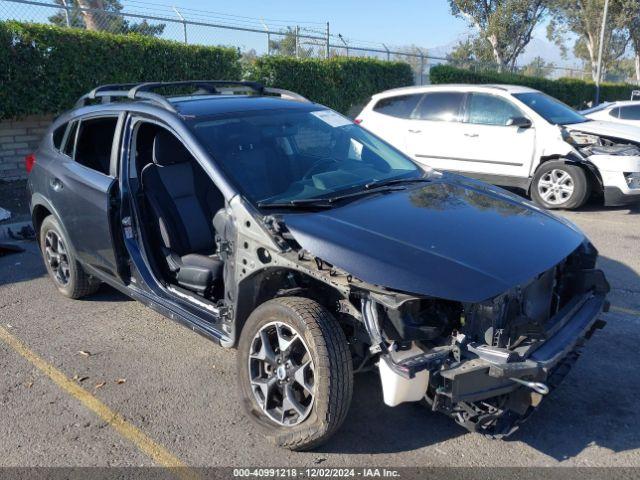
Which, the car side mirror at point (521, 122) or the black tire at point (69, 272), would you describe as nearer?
the black tire at point (69, 272)

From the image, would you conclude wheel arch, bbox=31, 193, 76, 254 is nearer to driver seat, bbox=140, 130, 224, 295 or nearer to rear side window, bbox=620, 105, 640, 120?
driver seat, bbox=140, 130, 224, 295

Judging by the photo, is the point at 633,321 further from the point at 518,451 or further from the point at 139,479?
the point at 139,479

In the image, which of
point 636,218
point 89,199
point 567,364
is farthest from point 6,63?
point 636,218

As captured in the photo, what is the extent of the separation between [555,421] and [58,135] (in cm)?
451

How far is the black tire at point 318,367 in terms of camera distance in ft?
9.46

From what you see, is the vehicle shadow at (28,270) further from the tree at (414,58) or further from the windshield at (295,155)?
the tree at (414,58)

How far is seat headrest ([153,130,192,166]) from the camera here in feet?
14.2

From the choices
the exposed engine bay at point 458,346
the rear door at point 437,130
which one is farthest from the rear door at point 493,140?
the exposed engine bay at point 458,346

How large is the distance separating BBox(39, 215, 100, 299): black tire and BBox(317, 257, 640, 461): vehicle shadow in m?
2.63

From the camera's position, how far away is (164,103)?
161 inches

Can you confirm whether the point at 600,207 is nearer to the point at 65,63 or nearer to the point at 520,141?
the point at 520,141

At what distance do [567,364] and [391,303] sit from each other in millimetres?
1199

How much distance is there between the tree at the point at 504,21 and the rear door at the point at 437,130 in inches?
1001

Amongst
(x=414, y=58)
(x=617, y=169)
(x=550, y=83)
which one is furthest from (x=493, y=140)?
(x=550, y=83)
